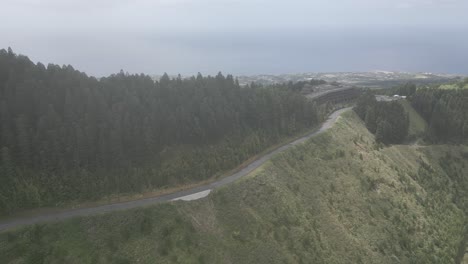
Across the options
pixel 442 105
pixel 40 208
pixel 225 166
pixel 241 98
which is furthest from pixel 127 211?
pixel 442 105

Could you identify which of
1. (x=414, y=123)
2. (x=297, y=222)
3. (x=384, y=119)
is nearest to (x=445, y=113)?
(x=414, y=123)

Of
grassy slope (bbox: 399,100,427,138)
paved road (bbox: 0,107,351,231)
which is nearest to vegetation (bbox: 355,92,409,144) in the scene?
grassy slope (bbox: 399,100,427,138)

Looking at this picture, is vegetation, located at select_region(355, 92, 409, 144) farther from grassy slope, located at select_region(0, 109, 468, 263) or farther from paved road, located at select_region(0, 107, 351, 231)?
paved road, located at select_region(0, 107, 351, 231)

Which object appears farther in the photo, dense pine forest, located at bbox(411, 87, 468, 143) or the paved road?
dense pine forest, located at bbox(411, 87, 468, 143)

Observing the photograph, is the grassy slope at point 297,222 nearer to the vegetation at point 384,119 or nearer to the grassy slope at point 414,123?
the vegetation at point 384,119

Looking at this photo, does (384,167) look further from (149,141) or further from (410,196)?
(149,141)
